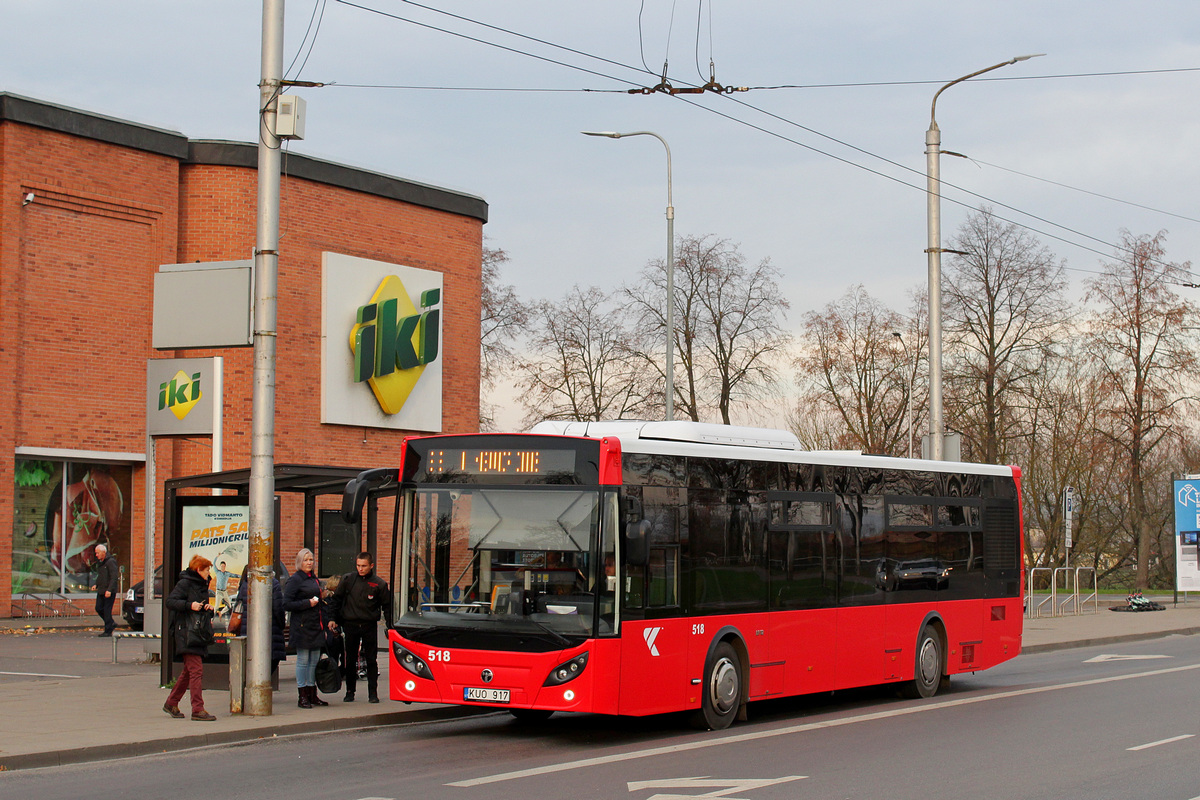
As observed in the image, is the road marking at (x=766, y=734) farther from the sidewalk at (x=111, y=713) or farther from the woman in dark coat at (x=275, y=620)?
the woman in dark coat at (x=275, y=620)

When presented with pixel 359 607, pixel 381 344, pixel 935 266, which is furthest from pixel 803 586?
pixel 381 344

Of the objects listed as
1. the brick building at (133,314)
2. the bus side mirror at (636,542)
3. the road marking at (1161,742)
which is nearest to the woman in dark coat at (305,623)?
the bus side mirror at (636,542)

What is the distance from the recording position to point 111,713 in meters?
13.4

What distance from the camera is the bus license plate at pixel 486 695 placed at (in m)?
11.7

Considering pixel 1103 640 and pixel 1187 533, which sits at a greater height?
pixel 1187 533

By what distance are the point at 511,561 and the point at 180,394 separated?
10.1m

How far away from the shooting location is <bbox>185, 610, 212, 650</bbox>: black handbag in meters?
12.6

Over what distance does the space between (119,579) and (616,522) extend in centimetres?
1868

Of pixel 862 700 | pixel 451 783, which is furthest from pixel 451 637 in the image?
pixel 862 700

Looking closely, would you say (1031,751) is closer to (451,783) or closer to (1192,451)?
(451,783)

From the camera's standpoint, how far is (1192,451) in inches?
2352

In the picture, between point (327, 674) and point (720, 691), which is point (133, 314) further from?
point (720, 691)

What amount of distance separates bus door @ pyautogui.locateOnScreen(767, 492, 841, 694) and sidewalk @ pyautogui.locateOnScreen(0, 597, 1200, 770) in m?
3.35

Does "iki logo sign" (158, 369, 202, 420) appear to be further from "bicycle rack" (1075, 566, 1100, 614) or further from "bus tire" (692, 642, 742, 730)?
"bicycle rack" (1075, 566, 1100, 614)
